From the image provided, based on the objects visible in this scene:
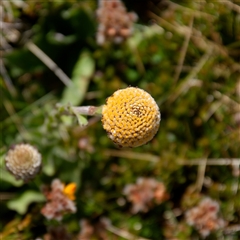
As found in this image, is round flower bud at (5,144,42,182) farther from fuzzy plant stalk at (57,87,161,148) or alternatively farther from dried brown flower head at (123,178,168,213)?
dried brown flower head at (123,178,168,213)

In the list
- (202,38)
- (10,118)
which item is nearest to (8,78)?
(10,118)

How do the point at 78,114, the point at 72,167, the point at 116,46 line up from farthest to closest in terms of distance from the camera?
the point at 116,46 → the point at 72,167 → the point at 78,114

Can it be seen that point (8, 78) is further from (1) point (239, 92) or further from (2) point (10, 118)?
(1) point (239, 92)

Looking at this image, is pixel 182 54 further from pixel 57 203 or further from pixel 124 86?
pixel 57 203

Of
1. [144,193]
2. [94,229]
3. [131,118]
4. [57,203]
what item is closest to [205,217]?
[144,193]

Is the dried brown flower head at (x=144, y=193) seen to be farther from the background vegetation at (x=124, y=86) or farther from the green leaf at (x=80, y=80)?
the green leaf at (x=80, y=80)

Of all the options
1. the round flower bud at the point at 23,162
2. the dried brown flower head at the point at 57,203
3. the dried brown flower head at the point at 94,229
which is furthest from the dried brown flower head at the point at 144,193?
the round flower bud at the point at 23,162
